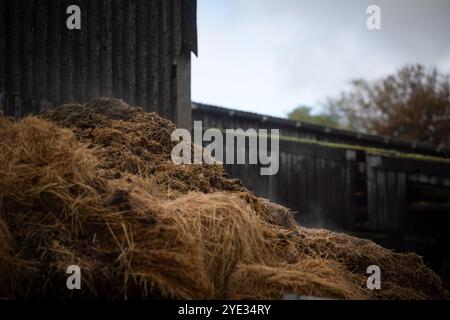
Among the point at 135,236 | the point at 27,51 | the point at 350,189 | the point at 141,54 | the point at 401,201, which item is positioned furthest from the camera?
the point at 401,201

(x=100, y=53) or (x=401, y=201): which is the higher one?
(x=100, y=53)

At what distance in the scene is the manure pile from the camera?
396 centimetres

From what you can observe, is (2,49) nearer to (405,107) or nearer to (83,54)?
(83,54)

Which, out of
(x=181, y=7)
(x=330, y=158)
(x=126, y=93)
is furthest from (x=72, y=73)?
(x=330, y=158)

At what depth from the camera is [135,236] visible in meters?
4.15

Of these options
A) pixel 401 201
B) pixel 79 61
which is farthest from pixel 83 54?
pixel 401 201

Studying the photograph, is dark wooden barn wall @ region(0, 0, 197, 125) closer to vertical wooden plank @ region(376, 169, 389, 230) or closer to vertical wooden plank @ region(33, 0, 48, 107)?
vertical wooden plank @ region(33, 0, 48, 107)

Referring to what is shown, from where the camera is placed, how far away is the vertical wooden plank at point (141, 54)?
8375mm

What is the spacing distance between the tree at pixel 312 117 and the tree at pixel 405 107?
→ 89cm

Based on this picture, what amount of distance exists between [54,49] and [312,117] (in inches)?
1374

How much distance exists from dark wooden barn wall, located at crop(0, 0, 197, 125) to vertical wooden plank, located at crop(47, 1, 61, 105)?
0.04 ft

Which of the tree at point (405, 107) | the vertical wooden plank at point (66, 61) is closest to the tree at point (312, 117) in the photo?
the tree at point (405, 107)

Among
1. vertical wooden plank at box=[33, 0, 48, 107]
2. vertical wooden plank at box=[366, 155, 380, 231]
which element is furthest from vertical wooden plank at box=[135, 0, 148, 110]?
vertical wooden plank at box=[366, 155, 380, 231]

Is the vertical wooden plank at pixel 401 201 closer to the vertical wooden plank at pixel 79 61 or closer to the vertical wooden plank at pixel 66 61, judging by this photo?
the vertical wooden plank at pixel 79 61
